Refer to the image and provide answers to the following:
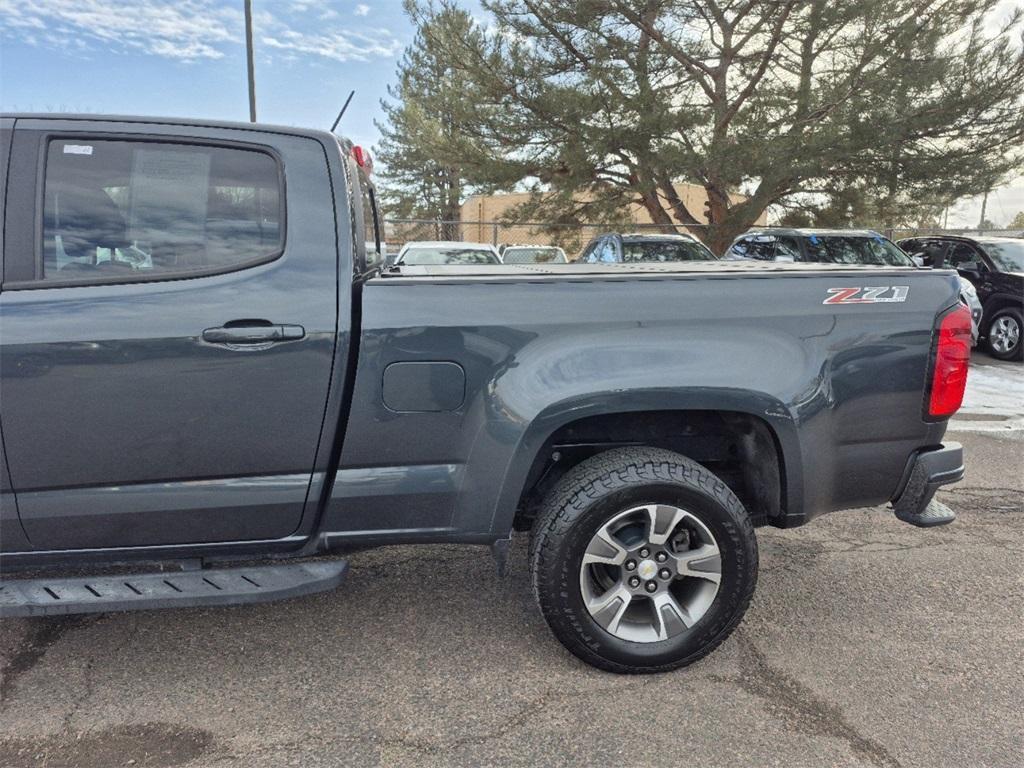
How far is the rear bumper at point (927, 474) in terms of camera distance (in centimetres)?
279

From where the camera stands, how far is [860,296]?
2.70m

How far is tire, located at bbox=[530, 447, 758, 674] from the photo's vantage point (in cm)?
262

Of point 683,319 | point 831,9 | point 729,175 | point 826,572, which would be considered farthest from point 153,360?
point 831,9

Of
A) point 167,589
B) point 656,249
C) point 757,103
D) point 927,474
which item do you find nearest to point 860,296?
point 927,474

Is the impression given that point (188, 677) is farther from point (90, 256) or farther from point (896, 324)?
point (896, 324)

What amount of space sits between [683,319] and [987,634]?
1890 millimetres

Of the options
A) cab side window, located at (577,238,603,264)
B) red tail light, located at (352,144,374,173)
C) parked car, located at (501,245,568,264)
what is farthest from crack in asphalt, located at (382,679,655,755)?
parked car, located at (501,245,568,264)

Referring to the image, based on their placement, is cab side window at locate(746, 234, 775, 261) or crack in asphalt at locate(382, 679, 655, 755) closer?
crack in asphalt at locate(382, 679, 655, 755)

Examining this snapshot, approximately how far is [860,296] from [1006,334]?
971 cm

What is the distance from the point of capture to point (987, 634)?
304 centimetres

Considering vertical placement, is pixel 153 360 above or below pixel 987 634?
above

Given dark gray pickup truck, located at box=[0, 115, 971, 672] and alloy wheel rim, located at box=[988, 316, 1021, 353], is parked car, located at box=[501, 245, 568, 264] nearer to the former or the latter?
alloy wheel rim, located at box=[988, 316, 1021, 353]

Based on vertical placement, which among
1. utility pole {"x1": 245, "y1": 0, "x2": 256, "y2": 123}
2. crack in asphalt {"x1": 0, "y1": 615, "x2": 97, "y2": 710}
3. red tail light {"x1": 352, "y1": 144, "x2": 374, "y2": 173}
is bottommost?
crack in asphalt {"x1": 0, "y1": 615, "x2": 97, "y2": 710}

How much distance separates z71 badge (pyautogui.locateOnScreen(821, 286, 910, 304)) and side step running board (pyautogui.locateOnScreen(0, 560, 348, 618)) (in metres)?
2.02
